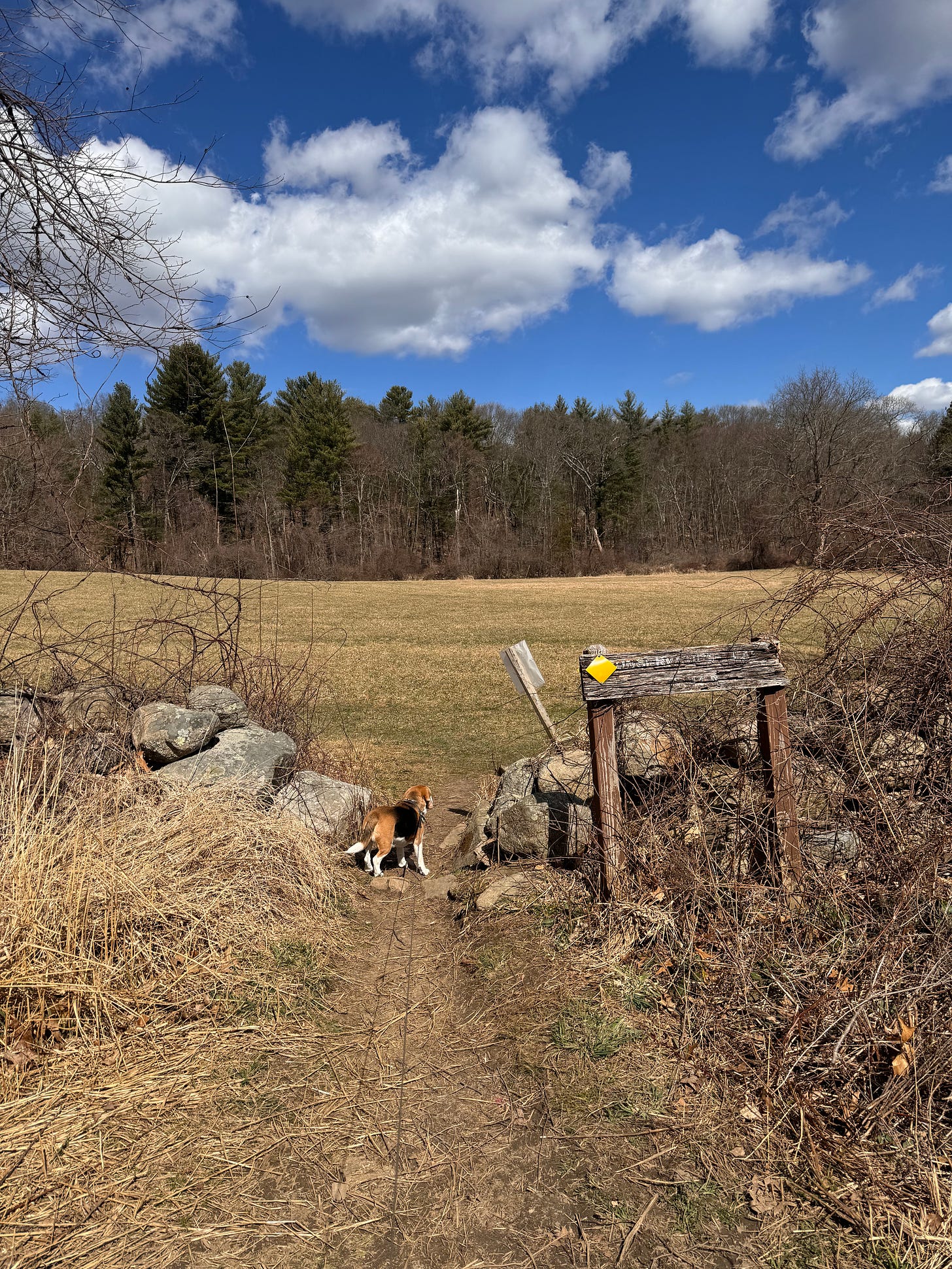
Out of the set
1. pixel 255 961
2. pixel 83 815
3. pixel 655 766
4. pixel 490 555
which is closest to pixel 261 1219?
pixel 255 961

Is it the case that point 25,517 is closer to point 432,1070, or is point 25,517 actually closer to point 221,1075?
point 221,1075

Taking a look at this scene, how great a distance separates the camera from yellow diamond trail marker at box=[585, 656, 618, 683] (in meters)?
4.09

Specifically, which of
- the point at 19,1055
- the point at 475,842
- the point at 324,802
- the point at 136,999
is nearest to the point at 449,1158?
the point at 136,999

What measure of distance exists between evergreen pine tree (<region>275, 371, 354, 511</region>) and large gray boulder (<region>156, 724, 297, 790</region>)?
46862mm

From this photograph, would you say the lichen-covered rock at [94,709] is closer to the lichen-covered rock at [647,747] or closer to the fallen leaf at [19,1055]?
the fallen leaf at [19,1055]

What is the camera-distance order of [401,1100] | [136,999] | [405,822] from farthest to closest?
1. [405,822]
2. [136,999]
3. [401,1100]

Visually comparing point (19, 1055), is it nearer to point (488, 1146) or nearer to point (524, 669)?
point (488, 1146)

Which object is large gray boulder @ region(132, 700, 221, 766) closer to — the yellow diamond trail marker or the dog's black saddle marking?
the dog's black saddle marking

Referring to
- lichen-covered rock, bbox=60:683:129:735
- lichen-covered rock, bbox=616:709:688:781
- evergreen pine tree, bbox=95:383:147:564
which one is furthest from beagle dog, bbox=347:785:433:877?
evergreen pine tree, bbox=95:383:147:564

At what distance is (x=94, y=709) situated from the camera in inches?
242

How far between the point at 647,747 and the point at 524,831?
1.09m

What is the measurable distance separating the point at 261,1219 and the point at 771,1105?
1925 mm

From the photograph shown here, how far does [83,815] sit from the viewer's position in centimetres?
415

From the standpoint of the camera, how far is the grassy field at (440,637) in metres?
9.82
